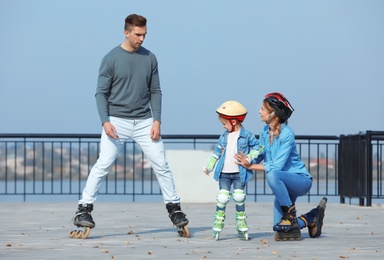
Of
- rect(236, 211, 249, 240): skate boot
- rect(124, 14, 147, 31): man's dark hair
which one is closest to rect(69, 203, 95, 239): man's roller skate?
rect(236, 211, 249, 240): skate boot

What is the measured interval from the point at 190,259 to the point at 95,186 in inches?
84.1

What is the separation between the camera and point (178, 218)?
29.2 ft

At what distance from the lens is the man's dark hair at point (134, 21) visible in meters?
8.70

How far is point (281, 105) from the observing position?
867 centimetres

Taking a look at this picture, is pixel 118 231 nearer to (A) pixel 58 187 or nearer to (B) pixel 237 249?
(B) pixel 237 249

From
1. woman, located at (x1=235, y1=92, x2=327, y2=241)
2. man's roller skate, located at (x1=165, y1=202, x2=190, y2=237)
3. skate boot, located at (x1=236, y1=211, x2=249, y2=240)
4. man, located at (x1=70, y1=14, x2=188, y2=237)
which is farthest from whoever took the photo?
man's roller skate, located at (x1=165, y1=202, x2=190, y2=237)

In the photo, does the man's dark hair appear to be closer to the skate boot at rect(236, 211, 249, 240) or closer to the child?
the child

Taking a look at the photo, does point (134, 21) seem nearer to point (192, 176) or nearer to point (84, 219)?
point (84, 219)

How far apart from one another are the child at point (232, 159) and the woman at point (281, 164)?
142 mm

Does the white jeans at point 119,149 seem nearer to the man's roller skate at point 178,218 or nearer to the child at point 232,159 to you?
the man's roller skate at point 178,218

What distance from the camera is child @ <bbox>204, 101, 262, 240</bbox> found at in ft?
28.2

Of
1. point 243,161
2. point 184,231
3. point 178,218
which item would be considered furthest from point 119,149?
point 243,161

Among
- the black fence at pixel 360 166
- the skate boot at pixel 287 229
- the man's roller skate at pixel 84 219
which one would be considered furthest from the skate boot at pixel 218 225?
the black fence at pixel 360 166

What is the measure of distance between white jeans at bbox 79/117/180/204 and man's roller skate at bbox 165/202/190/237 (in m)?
0.21
